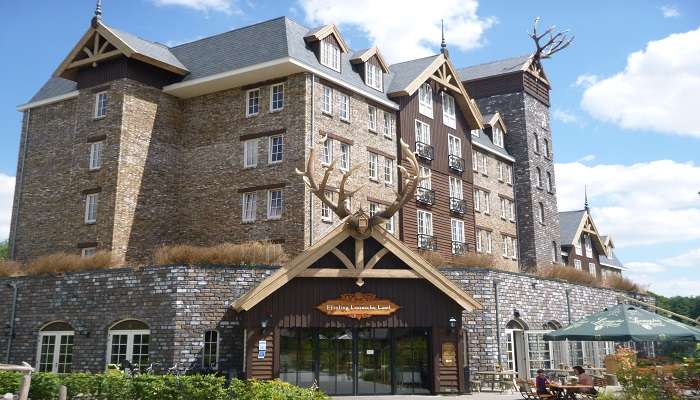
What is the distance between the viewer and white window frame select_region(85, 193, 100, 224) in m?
27.6

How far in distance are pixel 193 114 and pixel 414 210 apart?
1091cm

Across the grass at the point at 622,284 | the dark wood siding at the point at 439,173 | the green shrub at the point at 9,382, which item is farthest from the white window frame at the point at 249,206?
the grass at the point at 622,284

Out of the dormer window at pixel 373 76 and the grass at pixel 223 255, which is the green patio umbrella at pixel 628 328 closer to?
the grass at pixel 223 255

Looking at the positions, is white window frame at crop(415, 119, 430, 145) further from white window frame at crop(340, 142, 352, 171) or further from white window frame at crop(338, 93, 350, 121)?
white window frame at crop(340, 142, 352, 171)

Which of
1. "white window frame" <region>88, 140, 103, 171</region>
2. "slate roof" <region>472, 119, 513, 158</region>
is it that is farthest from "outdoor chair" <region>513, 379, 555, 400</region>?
"slate roof" <region>472, 119, 513, 158</region>

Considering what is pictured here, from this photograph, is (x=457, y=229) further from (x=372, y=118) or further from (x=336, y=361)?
(x=336, y=361)

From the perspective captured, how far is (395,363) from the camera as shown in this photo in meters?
20.2

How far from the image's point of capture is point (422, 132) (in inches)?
1277

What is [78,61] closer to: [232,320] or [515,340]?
[232,320]

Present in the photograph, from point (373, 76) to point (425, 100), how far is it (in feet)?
11.5

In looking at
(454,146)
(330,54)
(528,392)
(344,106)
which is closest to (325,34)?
(330,54)

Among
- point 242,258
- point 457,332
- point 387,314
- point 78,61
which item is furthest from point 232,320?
point 78,61

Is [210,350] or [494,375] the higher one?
[210,350]

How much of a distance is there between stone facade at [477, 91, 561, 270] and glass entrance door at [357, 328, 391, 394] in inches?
861
